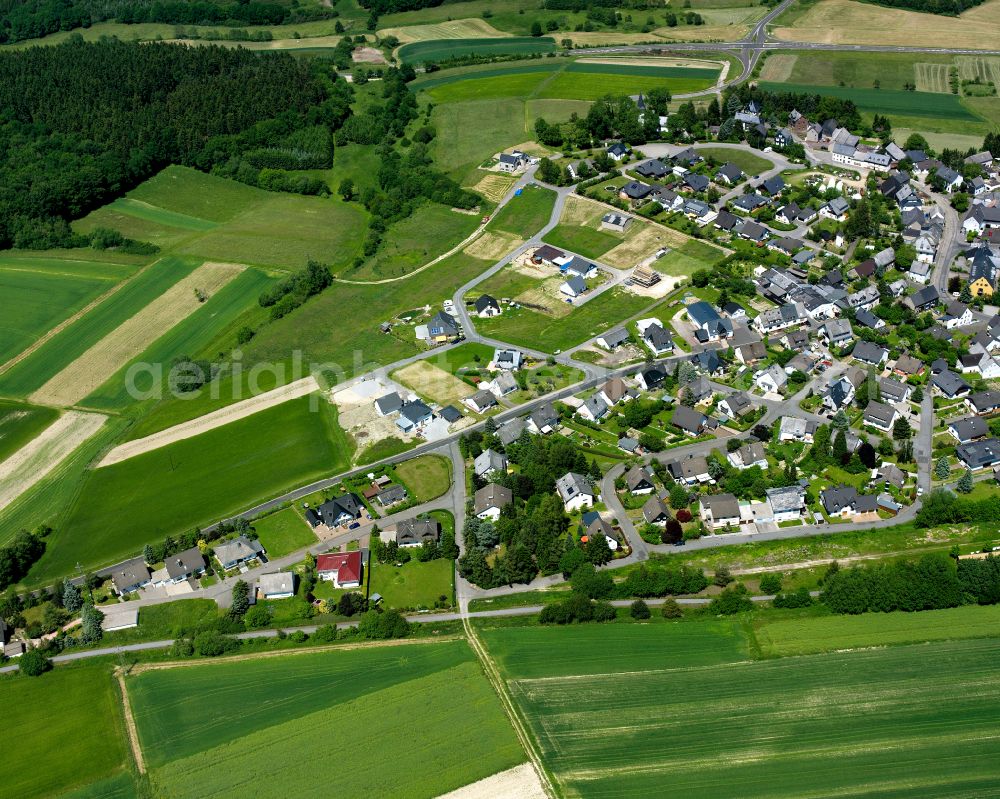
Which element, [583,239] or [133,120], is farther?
[133,120]

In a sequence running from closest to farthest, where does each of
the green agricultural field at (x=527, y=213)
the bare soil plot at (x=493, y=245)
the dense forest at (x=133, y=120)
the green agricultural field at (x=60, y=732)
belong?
the green agricultural field at (x=60, y=732)
the bare soil plot at (x=493, y=245)
the green agricultural field at (x=527, y=213)
the dense forest at (x=133, y=120)

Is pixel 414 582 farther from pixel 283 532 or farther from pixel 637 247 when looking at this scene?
pixel 637 247

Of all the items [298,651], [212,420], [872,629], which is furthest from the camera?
[212,420]

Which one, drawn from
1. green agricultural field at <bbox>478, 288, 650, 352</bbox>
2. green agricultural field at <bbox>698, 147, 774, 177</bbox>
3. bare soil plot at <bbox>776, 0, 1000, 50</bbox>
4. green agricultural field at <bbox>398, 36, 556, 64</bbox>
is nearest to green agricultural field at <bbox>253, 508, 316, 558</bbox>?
green agricultural field at <bbox>478, 288, 650, 352</bbox>

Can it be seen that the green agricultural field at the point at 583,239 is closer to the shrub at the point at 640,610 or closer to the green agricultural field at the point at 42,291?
the green agricultural field at the point at 42,291

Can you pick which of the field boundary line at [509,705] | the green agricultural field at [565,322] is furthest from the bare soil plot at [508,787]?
the green agricultural field at [565,322]

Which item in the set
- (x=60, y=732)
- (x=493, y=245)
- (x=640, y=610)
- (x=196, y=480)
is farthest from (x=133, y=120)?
(x=640, y=610)
